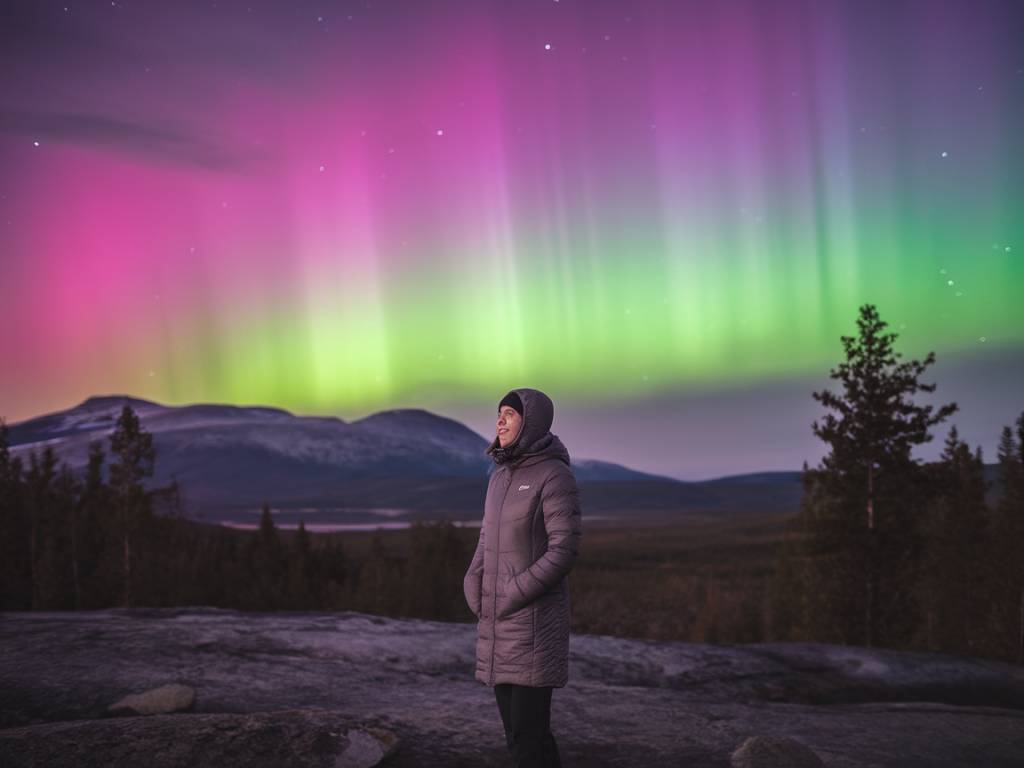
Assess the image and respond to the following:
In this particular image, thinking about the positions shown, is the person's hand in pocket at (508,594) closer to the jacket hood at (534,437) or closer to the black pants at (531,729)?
the black pants at (531,729)

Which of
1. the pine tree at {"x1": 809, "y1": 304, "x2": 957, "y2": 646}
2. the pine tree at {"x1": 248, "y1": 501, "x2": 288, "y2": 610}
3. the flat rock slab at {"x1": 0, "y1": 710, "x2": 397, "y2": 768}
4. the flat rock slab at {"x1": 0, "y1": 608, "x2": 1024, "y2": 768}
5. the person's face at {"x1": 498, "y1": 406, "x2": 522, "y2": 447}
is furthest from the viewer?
the pine tree at {"x1": 248, "y1": 501, "x2": 288, "y2": 610}

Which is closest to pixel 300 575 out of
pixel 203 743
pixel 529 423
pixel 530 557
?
pixel 203 743

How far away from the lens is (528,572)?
4.98 meters

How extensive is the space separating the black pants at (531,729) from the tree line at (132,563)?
130ft

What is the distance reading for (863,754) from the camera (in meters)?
→ 8.20

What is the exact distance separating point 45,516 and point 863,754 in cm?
6244

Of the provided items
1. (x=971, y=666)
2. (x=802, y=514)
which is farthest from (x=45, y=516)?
(x=971, y=666)

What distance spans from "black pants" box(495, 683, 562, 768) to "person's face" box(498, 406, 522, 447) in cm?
162

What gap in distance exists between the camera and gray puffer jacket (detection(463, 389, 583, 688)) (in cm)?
498

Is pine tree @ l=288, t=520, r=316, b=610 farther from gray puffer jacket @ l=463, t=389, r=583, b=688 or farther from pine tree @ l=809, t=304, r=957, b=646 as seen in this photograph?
gray puffer jacket @ l=463, t=389, r=583, b=688

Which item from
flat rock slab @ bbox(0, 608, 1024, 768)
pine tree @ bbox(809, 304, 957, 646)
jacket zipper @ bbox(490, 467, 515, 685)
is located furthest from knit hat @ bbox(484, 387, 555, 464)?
pine tree @ bbox(809, 304, 957, 646)

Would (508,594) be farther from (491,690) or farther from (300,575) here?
(300,575)

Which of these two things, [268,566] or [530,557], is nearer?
[530,557]

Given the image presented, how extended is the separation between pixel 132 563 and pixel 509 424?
169 ft
